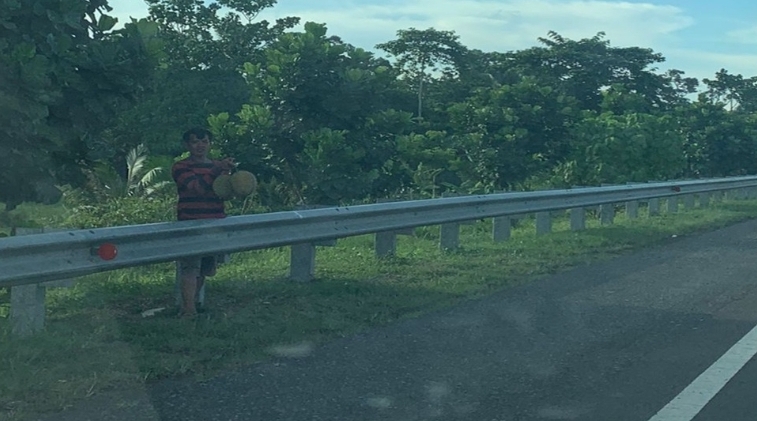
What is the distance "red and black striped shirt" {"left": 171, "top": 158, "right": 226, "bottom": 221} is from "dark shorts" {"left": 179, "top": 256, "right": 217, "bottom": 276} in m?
0.32

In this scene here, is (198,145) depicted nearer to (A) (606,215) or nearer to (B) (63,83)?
(B) (63,83)

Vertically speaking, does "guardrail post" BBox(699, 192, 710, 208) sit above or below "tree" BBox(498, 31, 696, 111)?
below

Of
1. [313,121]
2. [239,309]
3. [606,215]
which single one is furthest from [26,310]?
[606,215]

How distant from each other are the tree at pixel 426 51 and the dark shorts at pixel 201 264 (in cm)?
4410

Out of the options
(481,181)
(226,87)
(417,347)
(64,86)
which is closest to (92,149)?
(64,86)

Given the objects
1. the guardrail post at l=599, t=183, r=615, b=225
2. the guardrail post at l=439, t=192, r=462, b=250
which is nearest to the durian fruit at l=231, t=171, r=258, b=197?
the guardrail post at l=439, t=192, r=462, b=250

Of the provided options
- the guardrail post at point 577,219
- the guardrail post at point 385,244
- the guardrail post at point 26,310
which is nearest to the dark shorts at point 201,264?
the guardrail post at point 26,310

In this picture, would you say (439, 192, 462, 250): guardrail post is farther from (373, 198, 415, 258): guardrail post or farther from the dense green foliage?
the dense green foliage

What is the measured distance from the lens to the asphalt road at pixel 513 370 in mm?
5477

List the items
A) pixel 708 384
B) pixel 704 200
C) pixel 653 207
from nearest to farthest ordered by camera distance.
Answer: pixel 708 384, pixel 653 207, pixel 704 200

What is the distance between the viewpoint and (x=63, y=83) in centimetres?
834

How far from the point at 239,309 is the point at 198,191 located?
0.95 m

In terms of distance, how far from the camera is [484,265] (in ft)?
36.6

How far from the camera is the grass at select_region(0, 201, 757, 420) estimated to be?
595cm
